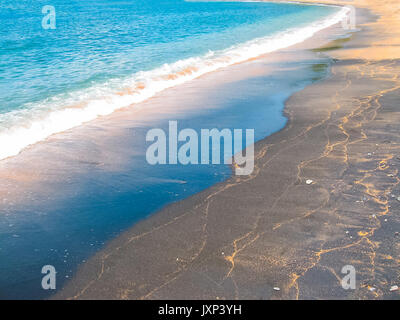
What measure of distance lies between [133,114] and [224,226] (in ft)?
22.1

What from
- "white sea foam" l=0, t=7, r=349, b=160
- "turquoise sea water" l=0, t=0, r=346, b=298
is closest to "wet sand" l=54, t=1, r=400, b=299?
"turquoise sea water" l=0, t=0, r=346, b=298

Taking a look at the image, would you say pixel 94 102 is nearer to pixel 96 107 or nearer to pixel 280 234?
pixel 96 107

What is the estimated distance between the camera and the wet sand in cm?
470

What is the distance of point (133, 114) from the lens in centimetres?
1173

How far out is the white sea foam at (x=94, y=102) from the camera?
10.2m

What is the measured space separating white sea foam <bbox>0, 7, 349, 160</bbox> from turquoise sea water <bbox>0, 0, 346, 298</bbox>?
32 mm

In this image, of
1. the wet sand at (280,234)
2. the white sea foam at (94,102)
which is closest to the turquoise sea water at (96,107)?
the white sea foam at (94,102)

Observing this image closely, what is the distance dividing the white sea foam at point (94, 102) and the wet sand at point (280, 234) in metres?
5.07

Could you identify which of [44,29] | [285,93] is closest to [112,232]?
[285,93]

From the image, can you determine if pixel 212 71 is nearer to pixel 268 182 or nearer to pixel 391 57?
pixel 391 57

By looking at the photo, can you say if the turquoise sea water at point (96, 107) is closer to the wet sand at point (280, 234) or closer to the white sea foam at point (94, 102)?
the white sea foam at point (94, 102)

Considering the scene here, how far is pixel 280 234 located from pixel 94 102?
30.0ft

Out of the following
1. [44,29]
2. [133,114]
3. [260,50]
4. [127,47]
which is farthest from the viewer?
[44,29]
